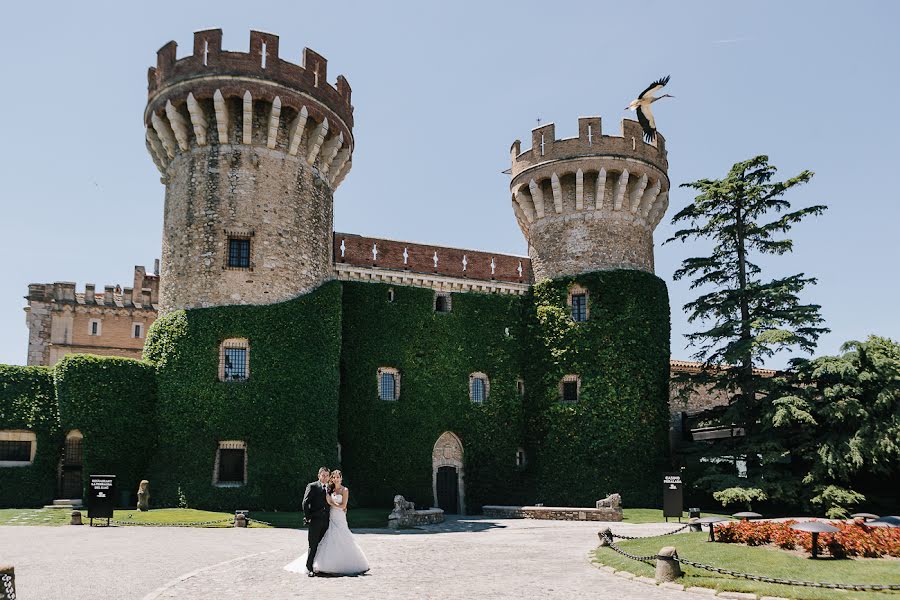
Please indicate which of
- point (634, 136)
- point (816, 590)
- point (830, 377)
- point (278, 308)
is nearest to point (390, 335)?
point (278, 308)

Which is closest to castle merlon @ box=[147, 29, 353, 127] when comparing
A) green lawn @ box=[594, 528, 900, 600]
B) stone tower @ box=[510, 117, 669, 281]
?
stone tower @ box=[510, 117, 669, 281]

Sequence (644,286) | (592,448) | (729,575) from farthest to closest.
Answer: (644,286), (592,448), (729,575)

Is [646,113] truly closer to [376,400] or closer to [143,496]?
[376,400]

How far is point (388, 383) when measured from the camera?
3059cm

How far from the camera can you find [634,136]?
33.9 metres

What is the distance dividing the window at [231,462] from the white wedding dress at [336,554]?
504 inches

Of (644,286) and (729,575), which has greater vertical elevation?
(644,286)

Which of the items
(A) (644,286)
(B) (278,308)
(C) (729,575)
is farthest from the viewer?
(A) (644,286)

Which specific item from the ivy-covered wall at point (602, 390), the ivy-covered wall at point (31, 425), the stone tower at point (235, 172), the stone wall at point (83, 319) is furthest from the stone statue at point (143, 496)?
the stone wall at point (83, 319)

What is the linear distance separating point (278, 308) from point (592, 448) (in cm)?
1396

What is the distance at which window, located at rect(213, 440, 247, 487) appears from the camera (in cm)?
2522

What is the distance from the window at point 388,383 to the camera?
3038cm

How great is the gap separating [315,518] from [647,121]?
89.9ft

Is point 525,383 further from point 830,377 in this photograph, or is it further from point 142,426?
point 142,426
